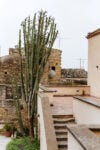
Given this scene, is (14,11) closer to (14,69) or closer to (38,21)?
(14,69)

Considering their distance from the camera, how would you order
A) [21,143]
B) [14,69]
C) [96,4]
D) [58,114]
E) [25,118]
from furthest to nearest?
[14,69], [25,118], [96,4], [21,143], [58,114]

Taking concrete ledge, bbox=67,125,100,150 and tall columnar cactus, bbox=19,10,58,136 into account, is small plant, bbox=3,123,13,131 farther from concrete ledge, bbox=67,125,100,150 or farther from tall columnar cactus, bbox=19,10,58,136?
concrete ledge, bbox=67,125,100,150

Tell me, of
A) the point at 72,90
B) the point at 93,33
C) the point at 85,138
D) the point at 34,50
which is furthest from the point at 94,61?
the point at 85,138

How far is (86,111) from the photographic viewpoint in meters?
8.50

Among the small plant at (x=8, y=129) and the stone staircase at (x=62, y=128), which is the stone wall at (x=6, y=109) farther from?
the stone staircase at (x=62, y=128)

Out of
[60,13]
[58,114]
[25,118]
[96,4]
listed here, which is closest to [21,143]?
[58,114]

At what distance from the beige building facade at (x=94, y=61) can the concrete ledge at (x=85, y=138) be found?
28.6 feet

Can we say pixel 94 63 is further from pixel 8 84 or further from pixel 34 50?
pixel 8 84

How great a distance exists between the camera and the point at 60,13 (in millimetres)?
20344

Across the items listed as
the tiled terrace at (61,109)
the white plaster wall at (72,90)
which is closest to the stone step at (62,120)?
the tiled terrace at (61,109)

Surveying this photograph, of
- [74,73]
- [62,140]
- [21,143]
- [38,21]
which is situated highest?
[38,21]

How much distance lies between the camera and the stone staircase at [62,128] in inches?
317

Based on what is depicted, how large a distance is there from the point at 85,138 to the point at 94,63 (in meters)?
9.99

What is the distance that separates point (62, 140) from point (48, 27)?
656 cm
